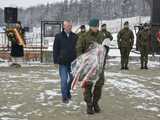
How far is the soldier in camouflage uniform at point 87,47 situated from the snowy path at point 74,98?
0.28 metres

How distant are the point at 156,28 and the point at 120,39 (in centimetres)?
963

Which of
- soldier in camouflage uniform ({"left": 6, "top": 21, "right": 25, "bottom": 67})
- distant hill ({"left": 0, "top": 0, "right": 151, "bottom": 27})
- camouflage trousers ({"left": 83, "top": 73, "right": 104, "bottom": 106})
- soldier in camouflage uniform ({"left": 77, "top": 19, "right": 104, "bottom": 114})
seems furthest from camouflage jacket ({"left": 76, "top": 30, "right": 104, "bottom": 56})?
distant hill ({"left": 0, "top": 0, "right": 151, "bottom": 27})

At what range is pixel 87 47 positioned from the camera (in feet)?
35.3

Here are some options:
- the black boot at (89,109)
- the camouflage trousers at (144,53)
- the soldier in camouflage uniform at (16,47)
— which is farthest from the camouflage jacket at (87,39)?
the soldier in camouflage uniform at (16,47)

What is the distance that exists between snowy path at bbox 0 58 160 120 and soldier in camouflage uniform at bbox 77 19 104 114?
278mm

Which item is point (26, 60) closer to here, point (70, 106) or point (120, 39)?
point (120, 39)

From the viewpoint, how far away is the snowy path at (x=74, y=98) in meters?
10.6

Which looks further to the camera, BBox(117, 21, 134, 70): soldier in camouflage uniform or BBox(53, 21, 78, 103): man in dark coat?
BBox(117, 21, 134, 70): soldier in camouflage uniform

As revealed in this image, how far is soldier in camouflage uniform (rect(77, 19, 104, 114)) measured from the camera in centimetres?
1062

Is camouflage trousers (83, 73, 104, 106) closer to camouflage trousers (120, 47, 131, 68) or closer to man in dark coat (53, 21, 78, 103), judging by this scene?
man in dark coat (53, 21, 78, 103)

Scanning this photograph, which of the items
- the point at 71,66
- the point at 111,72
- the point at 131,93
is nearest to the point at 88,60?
the point at 71,66

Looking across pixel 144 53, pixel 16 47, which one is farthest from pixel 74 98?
pixel 16 47

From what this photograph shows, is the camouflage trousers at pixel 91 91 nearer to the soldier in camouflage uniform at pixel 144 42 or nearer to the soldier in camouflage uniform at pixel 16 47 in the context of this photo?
the soldier in camouflage uniform at pixel 144 42

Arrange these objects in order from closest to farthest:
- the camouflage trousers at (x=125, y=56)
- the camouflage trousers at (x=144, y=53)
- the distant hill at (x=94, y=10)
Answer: the camouflage trousers at (x=125, y=56)
the camouflage trousers at (x=144, y=53)
the distant hill at (x=94, y=10)
